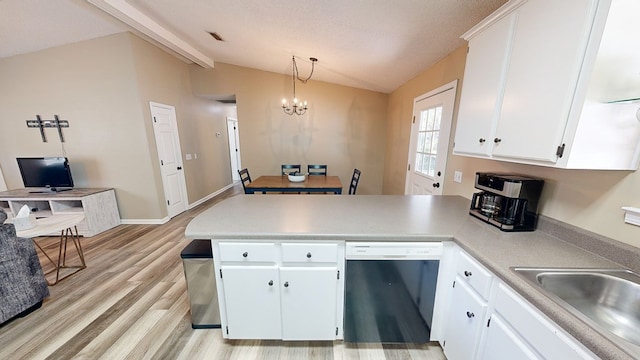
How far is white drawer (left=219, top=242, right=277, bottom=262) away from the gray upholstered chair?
177cm

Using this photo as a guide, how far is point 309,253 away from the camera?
131cm

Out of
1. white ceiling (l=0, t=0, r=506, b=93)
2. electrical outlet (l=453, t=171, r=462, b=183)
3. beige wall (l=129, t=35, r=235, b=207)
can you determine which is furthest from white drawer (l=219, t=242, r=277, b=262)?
beige wall (l=129, t=35, r=235, b=207)

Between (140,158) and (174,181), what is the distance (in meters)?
0.75

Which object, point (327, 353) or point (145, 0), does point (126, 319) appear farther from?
point (145, 0)

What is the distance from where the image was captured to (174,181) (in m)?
4.03

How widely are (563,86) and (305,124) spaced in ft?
13.5

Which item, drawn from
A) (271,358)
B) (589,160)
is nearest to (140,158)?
(271,358)

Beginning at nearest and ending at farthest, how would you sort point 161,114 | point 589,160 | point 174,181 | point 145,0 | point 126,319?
1. point 589,160
2. point 126,319
3. point 145,0
4. point 161,114
5. point 174,181

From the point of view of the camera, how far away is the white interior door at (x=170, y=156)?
3.62 metres

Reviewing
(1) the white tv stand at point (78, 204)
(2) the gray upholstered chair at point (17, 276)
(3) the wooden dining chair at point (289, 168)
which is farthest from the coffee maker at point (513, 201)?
(1) the white tv stand at point (78, 204)

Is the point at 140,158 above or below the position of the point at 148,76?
below

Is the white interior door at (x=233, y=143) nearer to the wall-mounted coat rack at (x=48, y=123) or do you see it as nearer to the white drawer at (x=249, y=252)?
the wall-mounted coat rack at (x=48, y=123)

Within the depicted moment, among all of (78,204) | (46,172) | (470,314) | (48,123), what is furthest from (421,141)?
(48,123)

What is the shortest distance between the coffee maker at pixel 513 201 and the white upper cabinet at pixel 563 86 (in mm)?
173
